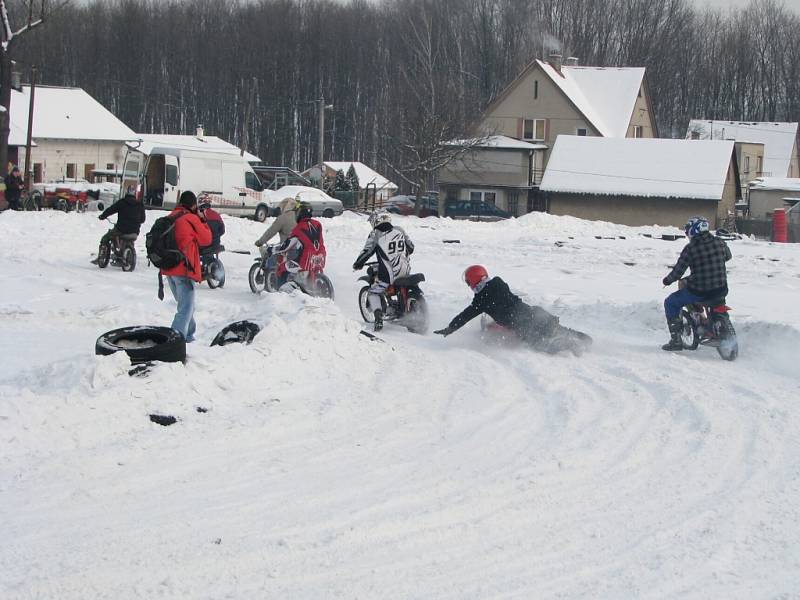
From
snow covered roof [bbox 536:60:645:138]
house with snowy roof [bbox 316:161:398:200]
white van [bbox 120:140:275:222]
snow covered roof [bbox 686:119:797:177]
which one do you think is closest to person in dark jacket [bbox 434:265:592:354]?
white van [bbox 120:140:275:222]

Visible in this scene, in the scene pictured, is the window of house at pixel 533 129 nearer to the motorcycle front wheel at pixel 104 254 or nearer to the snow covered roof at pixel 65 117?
the snow covered roof at pixel 65 117

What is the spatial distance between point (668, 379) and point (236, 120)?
84.2 meters

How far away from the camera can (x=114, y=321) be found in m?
13.0

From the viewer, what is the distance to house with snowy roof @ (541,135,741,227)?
48.8 m

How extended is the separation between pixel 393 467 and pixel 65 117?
54.7 m

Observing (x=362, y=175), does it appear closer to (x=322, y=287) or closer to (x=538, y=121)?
(x=538, y=121)

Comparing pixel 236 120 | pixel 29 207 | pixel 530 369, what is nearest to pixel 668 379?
pixel 530 369

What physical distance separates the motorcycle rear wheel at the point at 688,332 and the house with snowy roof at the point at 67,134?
47.9 m

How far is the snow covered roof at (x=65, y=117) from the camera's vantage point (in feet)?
180

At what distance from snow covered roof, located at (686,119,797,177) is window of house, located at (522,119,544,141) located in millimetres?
17316

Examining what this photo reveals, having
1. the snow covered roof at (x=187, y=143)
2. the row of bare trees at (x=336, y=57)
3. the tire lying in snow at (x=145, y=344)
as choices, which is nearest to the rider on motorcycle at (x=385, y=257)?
the tire lying in snow at (x=145, y=344)

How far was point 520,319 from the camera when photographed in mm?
11562

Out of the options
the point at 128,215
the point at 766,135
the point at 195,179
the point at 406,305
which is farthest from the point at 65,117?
the point at 766,135

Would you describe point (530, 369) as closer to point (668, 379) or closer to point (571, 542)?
point (668, 379)
